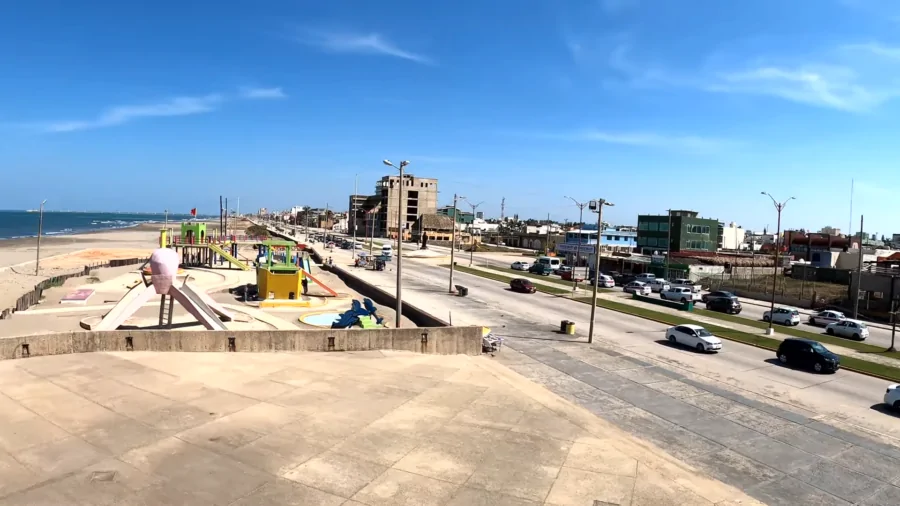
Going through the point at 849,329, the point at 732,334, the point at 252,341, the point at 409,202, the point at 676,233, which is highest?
the point at 409,202

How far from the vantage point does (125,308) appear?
25.8 m

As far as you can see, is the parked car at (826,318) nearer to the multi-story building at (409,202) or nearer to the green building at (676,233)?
the green building at (676,233)

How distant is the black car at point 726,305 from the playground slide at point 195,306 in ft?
137

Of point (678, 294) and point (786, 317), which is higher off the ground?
point (678, 294)

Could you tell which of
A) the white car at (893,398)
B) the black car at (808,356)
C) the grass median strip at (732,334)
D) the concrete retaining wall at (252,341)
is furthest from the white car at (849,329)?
the concrete retaining wall at (252,341)

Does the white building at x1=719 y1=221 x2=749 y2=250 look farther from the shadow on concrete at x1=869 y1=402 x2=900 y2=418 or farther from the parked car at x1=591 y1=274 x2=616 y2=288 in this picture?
the shadow on concrete at x1=869 y1=402 x2=900 y2=418

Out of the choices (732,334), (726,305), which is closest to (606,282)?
(726,305)

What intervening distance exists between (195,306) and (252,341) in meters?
6.32

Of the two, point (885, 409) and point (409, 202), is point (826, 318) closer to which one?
point (885, 409)

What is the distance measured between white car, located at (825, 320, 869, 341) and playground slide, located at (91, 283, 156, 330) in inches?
1734

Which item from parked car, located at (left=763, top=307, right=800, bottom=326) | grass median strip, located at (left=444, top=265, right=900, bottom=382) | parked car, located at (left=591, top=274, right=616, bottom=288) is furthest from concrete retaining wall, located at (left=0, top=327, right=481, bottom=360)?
parked car, located at (left=591, top=274, right=616, bottom=288)

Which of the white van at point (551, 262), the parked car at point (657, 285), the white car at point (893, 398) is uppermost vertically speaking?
the white van at point (551, 262)

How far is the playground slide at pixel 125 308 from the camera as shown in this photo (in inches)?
995

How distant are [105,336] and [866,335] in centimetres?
4568
